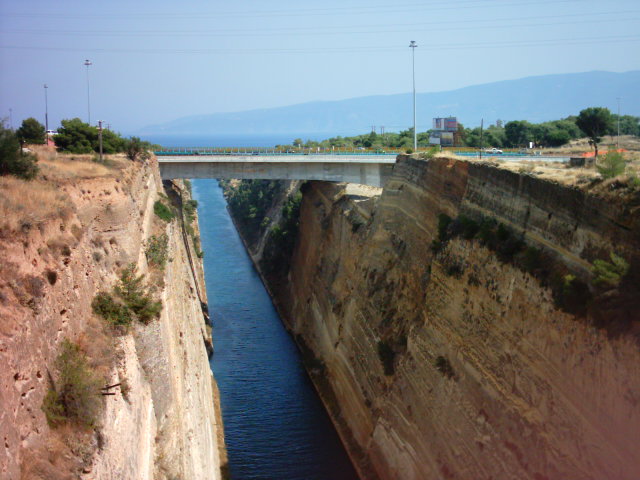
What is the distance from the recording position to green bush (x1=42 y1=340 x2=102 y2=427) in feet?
33.7

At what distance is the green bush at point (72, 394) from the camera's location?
1026 centimetres

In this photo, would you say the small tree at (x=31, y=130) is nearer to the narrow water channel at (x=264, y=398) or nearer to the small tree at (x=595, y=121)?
the narrow water channel at (x=264, y=398)

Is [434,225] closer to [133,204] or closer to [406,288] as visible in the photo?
[406,288]

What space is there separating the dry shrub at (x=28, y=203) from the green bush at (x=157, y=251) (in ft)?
13.6

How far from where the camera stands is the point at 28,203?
1330cm

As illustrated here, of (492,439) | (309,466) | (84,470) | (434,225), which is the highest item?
(434,225)

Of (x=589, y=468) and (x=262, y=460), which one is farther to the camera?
(x=262, y=460)

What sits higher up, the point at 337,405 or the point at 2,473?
the point at 2,473

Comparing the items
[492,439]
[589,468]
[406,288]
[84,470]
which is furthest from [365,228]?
[84,470]

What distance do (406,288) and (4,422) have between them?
1483 centimetres

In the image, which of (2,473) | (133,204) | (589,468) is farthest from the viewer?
(133,204)

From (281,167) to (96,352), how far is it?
77.2 ft

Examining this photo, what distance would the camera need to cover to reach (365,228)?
27938mm

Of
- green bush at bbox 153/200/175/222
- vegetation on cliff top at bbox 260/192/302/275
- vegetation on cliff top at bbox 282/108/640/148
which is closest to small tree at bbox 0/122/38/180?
green bush at bbox 153/200/175/222
